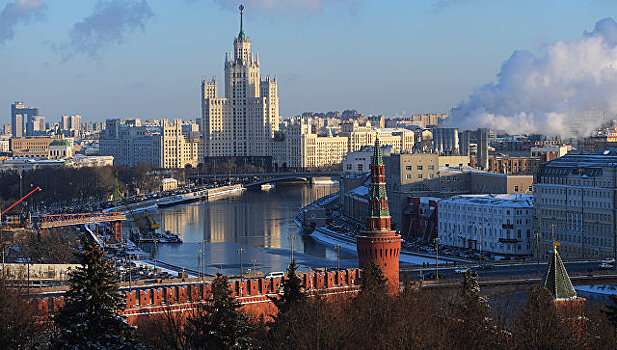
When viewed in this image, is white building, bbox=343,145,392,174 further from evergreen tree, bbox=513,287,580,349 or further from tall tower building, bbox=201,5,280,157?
evergreen tree, bbox=513,287,580,349

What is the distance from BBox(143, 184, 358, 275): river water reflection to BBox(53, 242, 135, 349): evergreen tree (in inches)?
617

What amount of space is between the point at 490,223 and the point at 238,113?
6056cm

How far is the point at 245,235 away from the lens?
40.4m

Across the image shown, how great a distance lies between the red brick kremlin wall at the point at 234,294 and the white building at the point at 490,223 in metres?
13.8

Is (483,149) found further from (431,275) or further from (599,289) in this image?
(599,289)

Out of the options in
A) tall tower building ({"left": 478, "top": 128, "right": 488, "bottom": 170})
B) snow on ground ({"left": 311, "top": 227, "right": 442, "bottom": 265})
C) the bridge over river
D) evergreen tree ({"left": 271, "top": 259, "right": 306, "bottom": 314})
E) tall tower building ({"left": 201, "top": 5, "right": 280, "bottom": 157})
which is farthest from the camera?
tall tower building ({"left": 201, "top": 5, "right": 280, "bottom": 157})

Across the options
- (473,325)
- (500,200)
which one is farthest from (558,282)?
(500,200)

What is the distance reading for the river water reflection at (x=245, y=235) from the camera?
31.9 metres

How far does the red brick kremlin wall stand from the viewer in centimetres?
1727

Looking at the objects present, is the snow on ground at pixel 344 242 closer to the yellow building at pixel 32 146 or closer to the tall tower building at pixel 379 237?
the tall tower building at pixel 379 237

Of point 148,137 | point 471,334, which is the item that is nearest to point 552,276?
point 471,334

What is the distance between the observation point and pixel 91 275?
43.3 ft

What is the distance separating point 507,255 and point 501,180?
712 centimetres


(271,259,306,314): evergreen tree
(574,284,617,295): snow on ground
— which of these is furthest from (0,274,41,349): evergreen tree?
(574,284,617,295): snow on ground
